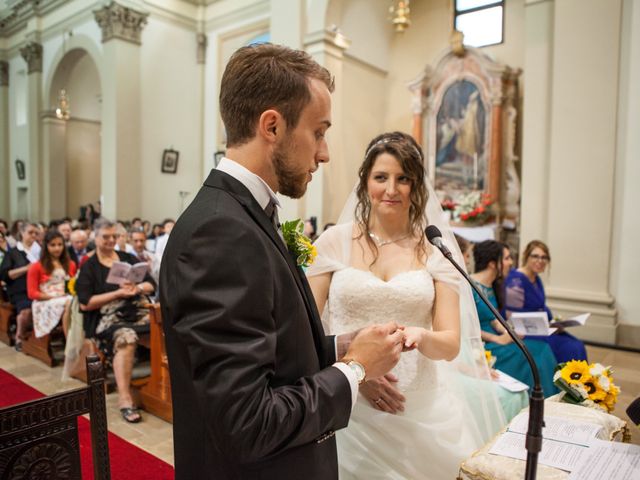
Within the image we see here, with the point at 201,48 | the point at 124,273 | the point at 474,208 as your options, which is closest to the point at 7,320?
the point at 124,273

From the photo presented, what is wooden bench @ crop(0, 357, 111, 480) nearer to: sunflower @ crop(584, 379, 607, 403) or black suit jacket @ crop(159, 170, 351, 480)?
black suit jacket @ crop(159, 170, 351, 480)

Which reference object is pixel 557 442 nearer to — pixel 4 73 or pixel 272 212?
pixel 272 212

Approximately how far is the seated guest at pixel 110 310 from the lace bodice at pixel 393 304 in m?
2.76

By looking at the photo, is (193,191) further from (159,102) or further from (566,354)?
(566,354)

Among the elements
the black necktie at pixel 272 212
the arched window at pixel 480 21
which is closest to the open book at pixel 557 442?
the black necktie at pixel 272 212

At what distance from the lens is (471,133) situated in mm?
8992

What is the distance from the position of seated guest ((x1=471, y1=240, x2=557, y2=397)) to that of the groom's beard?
2.86 m

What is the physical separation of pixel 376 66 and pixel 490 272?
716cm

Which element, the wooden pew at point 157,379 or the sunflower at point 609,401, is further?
the wooden pew at point 157,379

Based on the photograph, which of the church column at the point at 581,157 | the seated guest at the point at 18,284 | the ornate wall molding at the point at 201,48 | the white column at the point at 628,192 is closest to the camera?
the white column at the point at 628,192

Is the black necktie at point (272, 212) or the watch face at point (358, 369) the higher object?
the black necktie at point (272, 212)

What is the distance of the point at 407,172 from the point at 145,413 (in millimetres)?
3303

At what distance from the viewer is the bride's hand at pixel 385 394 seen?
188 cm

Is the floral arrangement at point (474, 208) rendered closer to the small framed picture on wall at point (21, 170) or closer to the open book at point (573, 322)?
the open book at point (573, 322)
